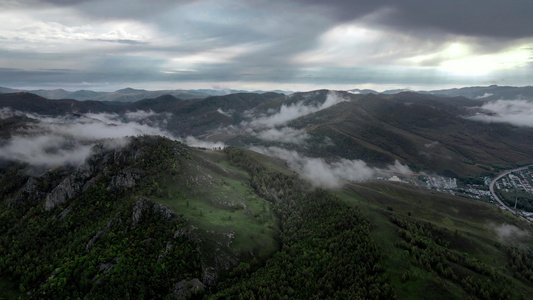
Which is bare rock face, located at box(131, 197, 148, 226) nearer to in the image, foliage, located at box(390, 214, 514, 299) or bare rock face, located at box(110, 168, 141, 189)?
bare rock face, located at box(110, 168, 141, 189)

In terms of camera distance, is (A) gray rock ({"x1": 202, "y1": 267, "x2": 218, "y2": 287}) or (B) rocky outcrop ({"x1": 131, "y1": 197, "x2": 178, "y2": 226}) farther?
(B) rocky outcrop ({"x1": 131, "y1": 197, "x2": 178, "y2": 226})

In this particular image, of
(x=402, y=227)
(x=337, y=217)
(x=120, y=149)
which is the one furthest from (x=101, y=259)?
(x=402, y=227)

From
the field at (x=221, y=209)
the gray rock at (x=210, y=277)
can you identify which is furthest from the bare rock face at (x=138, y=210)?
the gray rock at (x=210, y=277)

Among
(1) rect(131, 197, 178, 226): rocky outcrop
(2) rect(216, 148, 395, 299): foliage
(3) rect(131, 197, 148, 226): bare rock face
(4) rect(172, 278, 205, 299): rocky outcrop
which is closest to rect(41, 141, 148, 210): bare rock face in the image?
(3) rect(131, 197, 148, 226): bare rock face

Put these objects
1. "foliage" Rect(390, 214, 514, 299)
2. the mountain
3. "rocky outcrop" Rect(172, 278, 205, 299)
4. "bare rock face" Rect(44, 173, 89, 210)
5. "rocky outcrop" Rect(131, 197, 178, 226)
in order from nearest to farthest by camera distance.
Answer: "rocky outcrop" Rect(172, 278, 205, 299)
"foliage" Rect(390, 214, 514, 299)
the mountain
"rocky outcrop" Rect(131, 197, 178, 226)
"bare rock face" Rect(44, 173, 89, 210)

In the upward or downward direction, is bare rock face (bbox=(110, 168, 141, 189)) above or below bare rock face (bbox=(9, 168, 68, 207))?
above

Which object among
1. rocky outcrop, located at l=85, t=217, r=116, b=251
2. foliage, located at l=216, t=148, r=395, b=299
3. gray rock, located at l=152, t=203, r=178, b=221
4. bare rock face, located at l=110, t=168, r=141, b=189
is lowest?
foliage, located at l=216, t=148, r=395, b=299

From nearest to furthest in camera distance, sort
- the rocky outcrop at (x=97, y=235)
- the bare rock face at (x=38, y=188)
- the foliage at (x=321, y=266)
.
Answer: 1. the foliage at (x=321, y=266)
2. the rocky outcrop at (x=97, y=235)
3. the bare rock face at (x=38, y=188)

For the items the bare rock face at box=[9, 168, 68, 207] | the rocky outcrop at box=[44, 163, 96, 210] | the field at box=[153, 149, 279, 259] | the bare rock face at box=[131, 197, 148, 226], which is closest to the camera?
the field at box=[153, 149, 279, 259]

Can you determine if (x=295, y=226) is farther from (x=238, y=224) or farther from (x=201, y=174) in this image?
(x=201, y=174)

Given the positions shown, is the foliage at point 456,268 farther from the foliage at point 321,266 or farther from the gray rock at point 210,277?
the gray rock at point 210,277

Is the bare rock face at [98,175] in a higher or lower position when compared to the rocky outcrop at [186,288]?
higher

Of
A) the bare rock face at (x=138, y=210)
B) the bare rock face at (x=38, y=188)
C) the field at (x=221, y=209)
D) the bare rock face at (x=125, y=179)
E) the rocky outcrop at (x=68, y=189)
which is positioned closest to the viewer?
the field at (x=221, y=209)
